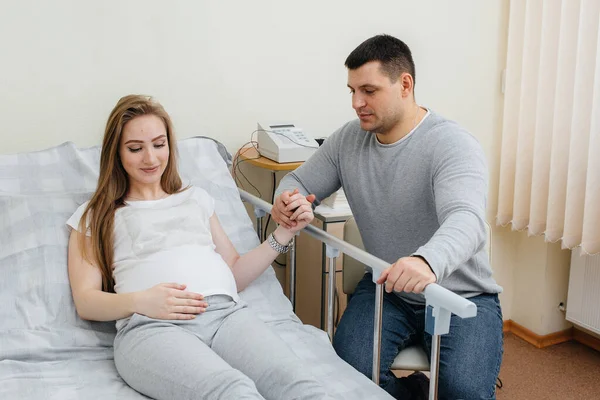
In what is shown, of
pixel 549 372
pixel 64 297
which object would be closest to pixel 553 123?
pixel 549 372

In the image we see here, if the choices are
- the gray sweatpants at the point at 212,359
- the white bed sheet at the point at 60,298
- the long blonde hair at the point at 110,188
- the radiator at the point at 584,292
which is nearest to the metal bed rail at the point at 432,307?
the white bed sheet at the point at 60,298

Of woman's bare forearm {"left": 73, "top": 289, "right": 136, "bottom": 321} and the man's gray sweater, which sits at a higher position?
the man's gray sweater

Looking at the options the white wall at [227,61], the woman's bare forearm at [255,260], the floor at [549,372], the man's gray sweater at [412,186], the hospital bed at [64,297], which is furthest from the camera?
the floor at [549,372]

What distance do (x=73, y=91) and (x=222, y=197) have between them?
63 centimetres

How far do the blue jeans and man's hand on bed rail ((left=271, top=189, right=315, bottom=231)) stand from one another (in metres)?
0.32

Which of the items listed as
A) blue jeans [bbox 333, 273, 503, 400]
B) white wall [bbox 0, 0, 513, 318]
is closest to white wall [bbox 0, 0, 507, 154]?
white wall [bbox 0, 0, 513, 318]

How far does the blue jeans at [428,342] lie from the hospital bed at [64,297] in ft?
0.31

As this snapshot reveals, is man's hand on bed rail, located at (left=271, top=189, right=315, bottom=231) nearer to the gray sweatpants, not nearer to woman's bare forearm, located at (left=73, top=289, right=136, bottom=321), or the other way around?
the gray sweatpants

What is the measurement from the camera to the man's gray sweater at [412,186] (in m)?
1.62

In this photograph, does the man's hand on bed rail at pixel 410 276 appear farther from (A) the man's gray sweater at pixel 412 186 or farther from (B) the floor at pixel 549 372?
(B) the floor at pixel 549 372

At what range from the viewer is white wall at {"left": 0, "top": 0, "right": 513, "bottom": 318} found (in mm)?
2178

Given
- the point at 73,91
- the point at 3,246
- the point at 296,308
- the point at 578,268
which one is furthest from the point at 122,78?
the point at 578,268

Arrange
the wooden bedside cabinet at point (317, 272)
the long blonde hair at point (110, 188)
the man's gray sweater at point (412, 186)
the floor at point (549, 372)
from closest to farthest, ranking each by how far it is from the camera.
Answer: the man's gray sweater at point (412, 186), the long blonde hair at point (110, 188), the wooden bedside cabinet at point (317, 272), the floor at point (549, 372)

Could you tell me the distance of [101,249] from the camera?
1743 millimetres
